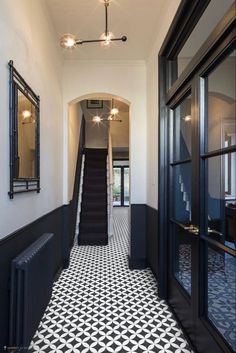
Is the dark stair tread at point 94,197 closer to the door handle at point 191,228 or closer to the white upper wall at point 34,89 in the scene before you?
the white upper wall at point 34,89

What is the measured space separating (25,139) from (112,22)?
2.08 meters

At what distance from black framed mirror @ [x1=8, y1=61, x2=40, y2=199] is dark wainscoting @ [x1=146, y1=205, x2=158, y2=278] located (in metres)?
1.70

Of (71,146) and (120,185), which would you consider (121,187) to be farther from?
(71,146)

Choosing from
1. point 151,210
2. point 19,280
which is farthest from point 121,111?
point 19,280

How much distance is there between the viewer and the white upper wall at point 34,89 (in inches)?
73.2

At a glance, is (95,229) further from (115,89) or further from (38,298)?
(38,298)

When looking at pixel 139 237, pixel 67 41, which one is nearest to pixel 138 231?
pixel 139 237

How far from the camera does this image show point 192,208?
230cm

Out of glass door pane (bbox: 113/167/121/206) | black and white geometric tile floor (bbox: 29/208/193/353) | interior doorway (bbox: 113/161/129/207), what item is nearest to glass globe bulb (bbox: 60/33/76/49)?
black and white geometric tile floor (bbox: 29/208/193/353)

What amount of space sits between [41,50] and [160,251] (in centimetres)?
263

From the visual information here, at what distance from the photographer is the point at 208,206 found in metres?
2.06

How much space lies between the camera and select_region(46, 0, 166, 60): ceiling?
3053mm

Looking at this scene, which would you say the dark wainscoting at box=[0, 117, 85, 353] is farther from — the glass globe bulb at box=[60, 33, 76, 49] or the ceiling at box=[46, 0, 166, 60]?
the ceiling at box=[46, 0, 166, 60]

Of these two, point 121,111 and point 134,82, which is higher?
point 121,111
